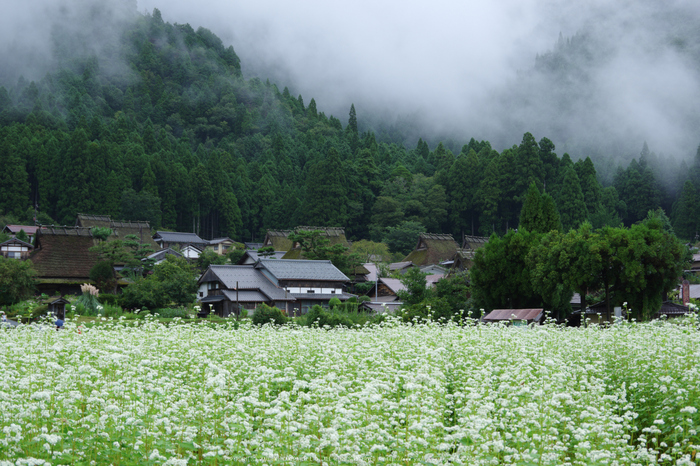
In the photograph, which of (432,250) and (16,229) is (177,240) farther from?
(432,250)

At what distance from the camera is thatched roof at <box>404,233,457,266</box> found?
4687 centimetres

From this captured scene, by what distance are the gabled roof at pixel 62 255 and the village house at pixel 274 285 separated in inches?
287

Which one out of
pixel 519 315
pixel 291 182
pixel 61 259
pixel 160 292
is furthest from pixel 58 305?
pixel 291 182

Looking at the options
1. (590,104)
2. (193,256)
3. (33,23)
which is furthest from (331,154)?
(33,23)

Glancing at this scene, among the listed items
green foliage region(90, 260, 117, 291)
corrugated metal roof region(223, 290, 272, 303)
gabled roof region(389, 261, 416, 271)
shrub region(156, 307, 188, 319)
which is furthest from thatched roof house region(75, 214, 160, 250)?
shrub region(156, 307, 188, 319)

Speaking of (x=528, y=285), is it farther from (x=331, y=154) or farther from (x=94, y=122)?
(x=94, y=122)

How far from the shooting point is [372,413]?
15.6 ft

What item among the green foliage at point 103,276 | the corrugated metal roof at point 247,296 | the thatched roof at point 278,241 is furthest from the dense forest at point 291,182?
the corrugated metal roof at point 247,296

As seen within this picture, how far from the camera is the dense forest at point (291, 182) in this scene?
5381cm

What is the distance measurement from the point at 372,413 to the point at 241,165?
65.7 metres

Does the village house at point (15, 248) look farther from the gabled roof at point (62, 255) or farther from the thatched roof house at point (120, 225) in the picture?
the thatched roof house at point (120, 225)

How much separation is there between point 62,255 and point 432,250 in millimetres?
26653

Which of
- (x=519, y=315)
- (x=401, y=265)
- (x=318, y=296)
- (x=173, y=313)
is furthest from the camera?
(x=401, y=265)

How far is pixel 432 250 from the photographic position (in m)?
47.6
